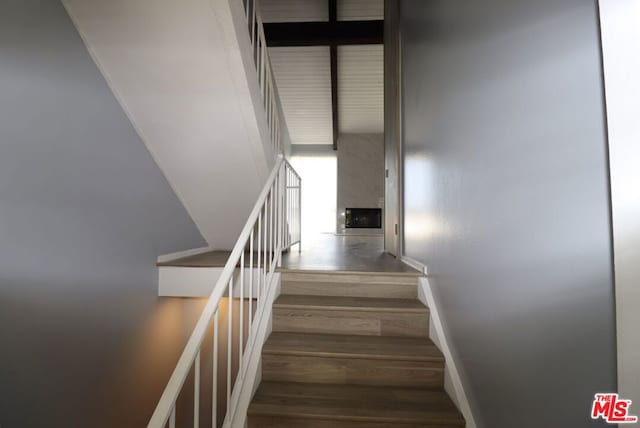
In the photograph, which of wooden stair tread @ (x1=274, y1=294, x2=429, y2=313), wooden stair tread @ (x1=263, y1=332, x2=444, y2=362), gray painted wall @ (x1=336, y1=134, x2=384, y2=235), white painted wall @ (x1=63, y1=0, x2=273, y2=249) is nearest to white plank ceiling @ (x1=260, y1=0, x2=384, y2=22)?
gray painted wall @ (x1=336, y1=134, x2=384, y2=235)

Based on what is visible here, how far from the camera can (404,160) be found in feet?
9.59

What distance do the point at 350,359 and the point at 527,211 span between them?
3.75ft

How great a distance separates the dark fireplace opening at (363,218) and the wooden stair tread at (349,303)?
6031 millimetres

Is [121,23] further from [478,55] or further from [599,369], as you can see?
[599,369]

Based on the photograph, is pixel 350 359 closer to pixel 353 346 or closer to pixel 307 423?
pixel 353 346

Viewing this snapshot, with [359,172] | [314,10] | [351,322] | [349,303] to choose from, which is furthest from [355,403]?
[359,172]

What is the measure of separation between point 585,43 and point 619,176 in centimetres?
32

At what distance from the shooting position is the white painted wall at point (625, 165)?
61cm

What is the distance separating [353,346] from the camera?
1742 mm

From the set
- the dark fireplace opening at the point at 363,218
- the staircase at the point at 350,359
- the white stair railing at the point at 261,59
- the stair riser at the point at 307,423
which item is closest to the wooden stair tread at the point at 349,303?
the staircase at the point at 350,359

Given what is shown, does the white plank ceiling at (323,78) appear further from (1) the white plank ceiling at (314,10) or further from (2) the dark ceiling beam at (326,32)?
(2) the dark ceiling beam at (326,32)

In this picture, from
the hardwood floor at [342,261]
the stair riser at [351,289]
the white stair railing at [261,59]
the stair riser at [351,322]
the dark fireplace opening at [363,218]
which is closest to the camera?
the stair riser at [351,322]

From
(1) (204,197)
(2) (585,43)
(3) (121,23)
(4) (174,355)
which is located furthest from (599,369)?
(4) (174,355)

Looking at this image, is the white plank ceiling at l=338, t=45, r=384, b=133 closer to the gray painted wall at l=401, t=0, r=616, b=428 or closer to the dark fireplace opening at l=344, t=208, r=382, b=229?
the dark fireplace opening at l=344, t=208, r=382, b=229
